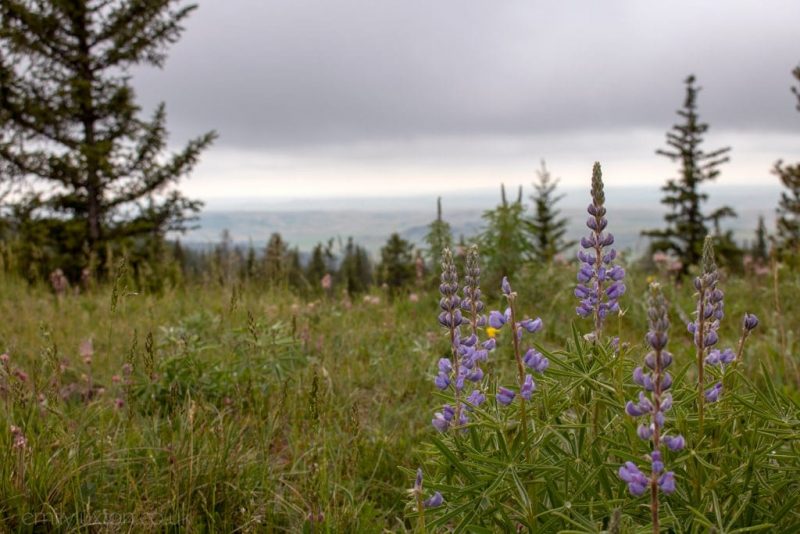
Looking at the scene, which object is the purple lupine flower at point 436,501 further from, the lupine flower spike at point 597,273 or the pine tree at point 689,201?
the pine tree at point 689,201

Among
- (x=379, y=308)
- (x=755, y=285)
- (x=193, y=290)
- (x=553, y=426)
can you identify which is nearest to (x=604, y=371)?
(x=553, y=426)

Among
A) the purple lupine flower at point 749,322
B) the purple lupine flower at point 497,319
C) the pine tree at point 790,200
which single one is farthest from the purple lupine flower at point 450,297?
the pine tree at point 790,200

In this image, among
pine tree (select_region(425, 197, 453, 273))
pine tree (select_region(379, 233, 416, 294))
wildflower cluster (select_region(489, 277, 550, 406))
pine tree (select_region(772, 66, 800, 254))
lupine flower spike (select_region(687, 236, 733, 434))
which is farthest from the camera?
pine tree (select_region(772, 66, 800, 254))

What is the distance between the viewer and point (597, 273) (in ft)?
6.74

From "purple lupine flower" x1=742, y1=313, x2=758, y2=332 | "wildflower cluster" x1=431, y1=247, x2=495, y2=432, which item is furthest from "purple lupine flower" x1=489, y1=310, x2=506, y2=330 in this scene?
"purple lupine flower" x1=742, y1=313, x2=758, y2=332

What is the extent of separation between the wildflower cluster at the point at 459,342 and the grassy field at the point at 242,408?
0.12 metres

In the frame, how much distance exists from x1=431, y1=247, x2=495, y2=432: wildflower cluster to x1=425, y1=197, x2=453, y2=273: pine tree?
5.11m

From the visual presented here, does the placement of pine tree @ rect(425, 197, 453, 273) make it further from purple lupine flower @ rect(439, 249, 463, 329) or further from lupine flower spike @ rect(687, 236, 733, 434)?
lupine flower spike @ rect(687, 236, 733, 434)

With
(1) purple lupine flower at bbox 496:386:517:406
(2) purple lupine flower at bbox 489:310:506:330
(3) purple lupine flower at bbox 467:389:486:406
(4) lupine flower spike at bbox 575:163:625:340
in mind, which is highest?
(4) lupine flower spike at bbox 575:163:625:340

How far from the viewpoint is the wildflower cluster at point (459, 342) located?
198 centimetres

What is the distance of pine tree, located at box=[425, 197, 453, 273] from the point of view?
733 centimetres

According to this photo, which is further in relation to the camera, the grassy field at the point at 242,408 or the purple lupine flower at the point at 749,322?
the grassy field at the point at 242,408

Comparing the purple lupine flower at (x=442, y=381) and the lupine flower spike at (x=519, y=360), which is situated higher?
the lupine flower spike at (x=519, y=360)

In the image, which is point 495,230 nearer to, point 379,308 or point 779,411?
point 379,308
